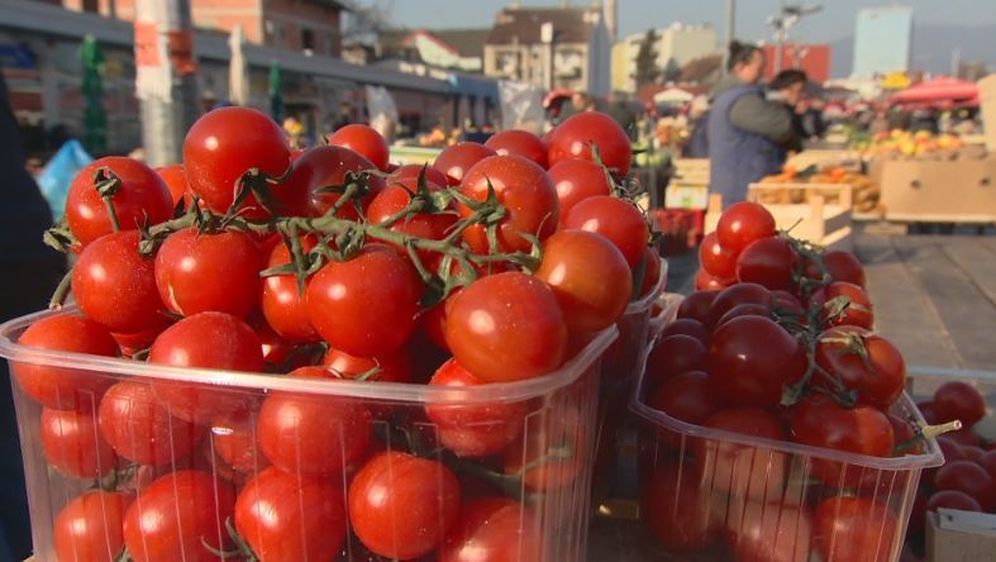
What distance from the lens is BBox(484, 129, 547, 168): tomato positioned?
1499 mm

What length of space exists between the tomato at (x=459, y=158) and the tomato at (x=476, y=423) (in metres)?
0.49

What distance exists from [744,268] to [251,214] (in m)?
1.15

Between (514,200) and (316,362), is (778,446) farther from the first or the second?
(316,362)

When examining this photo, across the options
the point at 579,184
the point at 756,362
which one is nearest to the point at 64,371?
the point at 579,184

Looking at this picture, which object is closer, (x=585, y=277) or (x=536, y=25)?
(x=585, y=277)

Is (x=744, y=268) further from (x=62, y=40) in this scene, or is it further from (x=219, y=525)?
(x=62, y=40)

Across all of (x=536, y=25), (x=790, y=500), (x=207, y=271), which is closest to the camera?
(x=207, y=271)

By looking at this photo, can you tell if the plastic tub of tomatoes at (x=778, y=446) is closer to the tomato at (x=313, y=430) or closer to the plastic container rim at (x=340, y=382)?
the plastic container rim at (x=340, y=382)

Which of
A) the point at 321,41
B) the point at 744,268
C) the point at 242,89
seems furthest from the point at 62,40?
the point at 321,41

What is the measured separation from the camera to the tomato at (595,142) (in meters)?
1.44

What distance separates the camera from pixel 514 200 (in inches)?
41.9

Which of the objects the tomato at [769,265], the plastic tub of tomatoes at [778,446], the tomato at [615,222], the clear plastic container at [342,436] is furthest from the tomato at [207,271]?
the tomato at [769,265]

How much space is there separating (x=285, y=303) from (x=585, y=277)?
0.38 meters

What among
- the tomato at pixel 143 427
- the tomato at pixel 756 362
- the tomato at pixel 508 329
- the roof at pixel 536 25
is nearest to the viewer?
the tomato at pixel 508 329
